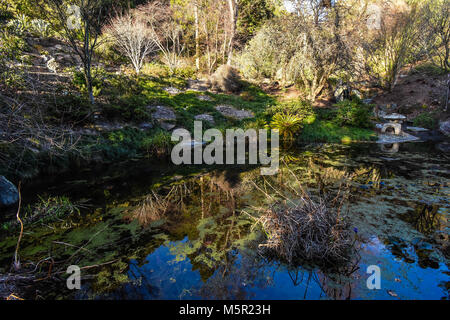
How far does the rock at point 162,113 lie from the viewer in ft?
39.8

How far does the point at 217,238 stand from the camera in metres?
4.14

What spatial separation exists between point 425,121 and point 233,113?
1213cm

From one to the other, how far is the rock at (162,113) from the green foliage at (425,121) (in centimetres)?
1517

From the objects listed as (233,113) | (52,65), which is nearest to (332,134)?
(233,113)

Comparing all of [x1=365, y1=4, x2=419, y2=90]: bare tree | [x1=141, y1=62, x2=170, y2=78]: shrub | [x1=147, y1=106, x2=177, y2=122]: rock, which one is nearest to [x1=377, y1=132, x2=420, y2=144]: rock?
[x1=365, y1=4, x2=419, y2=90]: bare tree

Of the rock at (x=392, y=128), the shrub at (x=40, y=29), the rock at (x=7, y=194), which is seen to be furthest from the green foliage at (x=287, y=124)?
the shrub at (x=40, y=29)

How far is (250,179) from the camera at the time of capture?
7129 millimetres

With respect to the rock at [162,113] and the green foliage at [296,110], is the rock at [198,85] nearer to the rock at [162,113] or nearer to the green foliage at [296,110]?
the rock at [162,113]

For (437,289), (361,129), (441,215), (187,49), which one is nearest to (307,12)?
(361,129)

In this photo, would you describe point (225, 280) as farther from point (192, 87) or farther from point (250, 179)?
point (192, 87)

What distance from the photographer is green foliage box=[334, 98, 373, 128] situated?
13219 millimetres

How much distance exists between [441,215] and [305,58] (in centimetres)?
1222

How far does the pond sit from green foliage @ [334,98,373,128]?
20.7ft

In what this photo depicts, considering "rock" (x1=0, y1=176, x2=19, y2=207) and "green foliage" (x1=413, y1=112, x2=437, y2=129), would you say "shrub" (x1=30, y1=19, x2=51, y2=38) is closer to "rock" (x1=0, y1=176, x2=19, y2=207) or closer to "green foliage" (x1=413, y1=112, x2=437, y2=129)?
"rock" (x1=0, y1=176, x2=19, y2=207)
